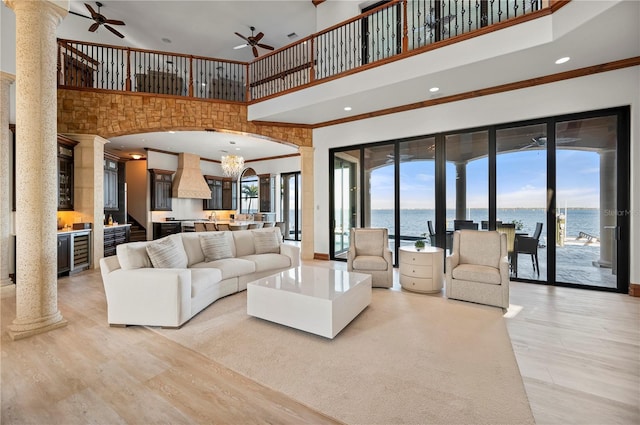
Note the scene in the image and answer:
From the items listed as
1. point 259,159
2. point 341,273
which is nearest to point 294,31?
point 259,159

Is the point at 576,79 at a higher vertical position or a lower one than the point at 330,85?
lower

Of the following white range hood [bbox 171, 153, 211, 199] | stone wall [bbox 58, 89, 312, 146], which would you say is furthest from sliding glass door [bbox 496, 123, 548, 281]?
white range hood [bbox 171, 153, 211, 199]

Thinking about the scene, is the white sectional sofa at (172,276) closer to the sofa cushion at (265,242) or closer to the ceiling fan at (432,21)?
the sofa cushion at (265,242)

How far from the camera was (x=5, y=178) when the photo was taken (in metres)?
4.10

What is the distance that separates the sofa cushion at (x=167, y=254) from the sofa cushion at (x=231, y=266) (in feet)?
1.13

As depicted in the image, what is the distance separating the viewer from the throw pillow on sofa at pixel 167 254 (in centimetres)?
321

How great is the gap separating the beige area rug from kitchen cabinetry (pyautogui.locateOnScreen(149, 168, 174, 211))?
288 inches

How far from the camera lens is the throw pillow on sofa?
127 inches

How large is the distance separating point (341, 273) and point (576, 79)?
15.1 ft

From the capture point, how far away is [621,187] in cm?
398

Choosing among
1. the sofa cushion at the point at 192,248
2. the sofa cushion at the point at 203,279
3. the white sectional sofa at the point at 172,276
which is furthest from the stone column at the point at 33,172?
the sofa cushion at the point at 192,248

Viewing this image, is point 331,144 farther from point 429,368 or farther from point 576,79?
point 429,368

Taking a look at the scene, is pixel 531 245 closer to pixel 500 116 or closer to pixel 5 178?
pixel 500 116

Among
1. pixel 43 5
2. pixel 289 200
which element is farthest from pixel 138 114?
pixel 289 200
